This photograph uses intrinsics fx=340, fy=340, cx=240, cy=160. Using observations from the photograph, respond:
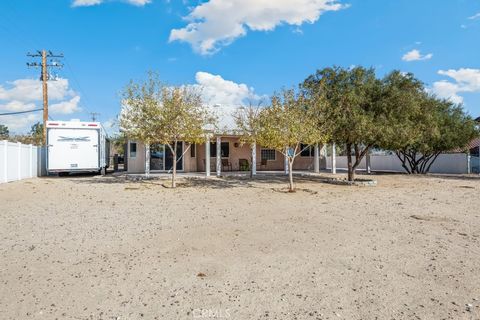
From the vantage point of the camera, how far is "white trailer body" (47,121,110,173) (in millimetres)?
19438

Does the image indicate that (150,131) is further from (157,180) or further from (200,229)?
(200,229)

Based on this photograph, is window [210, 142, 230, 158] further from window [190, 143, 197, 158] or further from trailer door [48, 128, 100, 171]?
trailer door [48, 128, 100, 171]

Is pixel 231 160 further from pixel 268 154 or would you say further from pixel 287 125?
pixel 287 125

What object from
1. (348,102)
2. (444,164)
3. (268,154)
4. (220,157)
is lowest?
(444,164)

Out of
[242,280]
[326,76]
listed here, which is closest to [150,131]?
[326,76]

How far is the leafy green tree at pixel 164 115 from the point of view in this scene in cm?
1488

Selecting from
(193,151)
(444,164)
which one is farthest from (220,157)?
(444,164)

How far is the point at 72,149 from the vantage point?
1975 cm

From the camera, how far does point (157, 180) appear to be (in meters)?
18.2

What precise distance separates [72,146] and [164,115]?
8260 mm

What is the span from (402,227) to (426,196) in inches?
244

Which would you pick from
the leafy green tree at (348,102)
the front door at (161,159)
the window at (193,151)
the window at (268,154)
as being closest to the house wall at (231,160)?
the window at (193,151)

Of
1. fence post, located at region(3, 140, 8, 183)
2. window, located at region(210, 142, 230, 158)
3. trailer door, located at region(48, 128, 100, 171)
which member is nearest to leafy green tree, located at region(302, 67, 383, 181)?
window, located at region(210, 142, 230, 158)

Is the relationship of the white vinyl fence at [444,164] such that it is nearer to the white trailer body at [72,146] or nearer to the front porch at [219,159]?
the front porch at [219,159]
